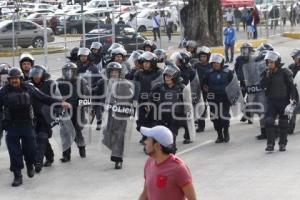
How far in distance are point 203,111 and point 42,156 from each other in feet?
14.0

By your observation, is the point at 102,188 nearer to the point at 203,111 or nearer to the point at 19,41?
the point at 203,111

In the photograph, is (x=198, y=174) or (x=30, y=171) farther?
(x=198, y=174)

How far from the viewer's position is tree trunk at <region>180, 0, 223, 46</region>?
108 feet

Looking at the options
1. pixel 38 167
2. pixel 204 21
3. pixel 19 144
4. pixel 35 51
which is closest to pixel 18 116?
pixel 19 144

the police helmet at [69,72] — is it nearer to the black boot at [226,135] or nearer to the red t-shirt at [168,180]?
the black boot at [226,135]

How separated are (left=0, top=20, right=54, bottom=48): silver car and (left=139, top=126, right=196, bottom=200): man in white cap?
2513cm

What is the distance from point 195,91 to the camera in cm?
1570

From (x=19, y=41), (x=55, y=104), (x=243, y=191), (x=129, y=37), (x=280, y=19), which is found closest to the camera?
(x=243, y=191)

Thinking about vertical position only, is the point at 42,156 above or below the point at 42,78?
below

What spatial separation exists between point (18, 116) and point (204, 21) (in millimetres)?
22066

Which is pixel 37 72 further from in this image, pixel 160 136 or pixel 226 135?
pixel 160 136

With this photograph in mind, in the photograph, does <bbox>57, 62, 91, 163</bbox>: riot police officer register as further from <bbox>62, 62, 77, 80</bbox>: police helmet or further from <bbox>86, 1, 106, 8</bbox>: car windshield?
<bbox>86, 1, 106, 8</bbox>: car windshield

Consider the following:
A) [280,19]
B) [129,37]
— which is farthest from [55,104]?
[280,19]

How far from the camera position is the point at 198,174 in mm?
12281
